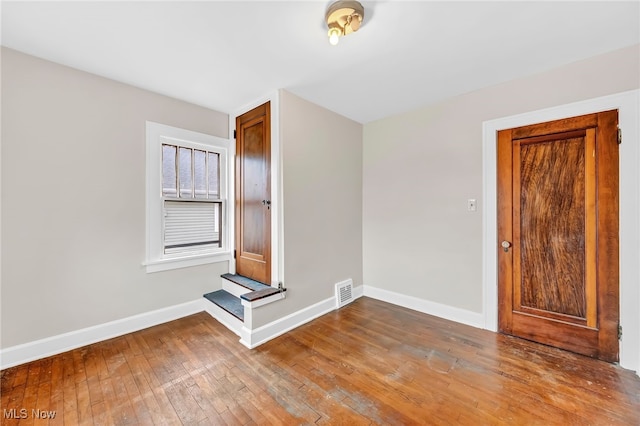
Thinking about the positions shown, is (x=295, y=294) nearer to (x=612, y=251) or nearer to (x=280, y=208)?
(x=280, y=208)

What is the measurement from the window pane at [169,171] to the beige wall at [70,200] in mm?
228

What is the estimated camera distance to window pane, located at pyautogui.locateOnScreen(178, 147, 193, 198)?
2996 millimetres

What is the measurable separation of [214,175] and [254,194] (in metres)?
0.73

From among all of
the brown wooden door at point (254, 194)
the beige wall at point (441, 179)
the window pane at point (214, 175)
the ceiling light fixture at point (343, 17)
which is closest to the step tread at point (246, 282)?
the brown wooden door at point (254, 194)

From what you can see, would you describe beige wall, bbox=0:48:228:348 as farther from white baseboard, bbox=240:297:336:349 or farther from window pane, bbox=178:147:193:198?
white baseboard, bbox=240:297:336:349

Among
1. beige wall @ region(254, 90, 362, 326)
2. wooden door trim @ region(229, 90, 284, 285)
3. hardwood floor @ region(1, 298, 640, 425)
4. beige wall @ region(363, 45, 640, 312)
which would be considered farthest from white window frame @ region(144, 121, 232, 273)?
beige wall @ region(363, 45, 640, 312)

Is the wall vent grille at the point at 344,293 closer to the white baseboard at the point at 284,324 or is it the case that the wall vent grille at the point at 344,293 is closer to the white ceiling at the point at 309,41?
the white baseboard at the point at 284,324

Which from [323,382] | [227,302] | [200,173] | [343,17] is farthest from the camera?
[200,173]

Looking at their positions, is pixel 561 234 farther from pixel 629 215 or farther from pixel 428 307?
pixel 428 307

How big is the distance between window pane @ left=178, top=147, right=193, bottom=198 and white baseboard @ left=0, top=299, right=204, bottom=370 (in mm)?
1330

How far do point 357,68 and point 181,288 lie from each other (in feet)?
9.97

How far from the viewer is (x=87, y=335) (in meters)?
2.31

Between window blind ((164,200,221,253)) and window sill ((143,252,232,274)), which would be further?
window blind ((164,200,221,253))

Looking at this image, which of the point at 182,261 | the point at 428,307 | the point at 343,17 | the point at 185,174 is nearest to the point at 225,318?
the point at 182,261
